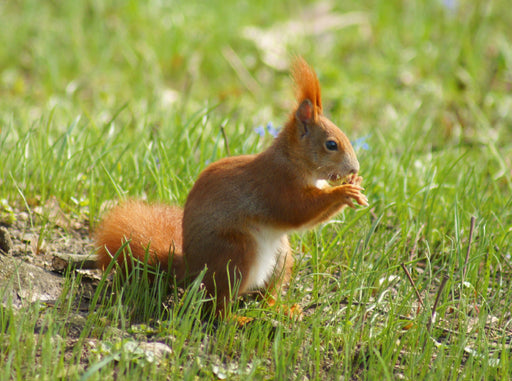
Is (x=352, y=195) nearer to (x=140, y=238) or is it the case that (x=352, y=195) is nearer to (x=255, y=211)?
(x=255, y=211)

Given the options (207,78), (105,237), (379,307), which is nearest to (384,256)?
(379,307)

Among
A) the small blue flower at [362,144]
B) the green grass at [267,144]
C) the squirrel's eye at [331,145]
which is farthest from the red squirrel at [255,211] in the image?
the small blue flower at [362,144]

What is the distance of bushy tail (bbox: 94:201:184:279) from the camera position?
2.40m

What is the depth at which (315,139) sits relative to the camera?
2.42 meters

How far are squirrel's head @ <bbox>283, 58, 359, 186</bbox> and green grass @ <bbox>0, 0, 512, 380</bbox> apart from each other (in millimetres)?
350

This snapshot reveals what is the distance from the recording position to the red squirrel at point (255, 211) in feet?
7.45

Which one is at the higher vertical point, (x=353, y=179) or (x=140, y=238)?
(x=353, y=179)

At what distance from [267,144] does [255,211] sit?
1.23m

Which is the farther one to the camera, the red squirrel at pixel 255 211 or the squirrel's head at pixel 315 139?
the squirrel's head at pixel 315 139

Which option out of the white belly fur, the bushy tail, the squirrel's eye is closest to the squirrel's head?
the squirrel's eye

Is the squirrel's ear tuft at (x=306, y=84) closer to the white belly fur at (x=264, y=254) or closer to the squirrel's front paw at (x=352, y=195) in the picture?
the squirrel's front paw at (x=352, y=195)

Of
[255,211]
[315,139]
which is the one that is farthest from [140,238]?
[315,139]

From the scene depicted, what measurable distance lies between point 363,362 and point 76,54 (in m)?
3.98

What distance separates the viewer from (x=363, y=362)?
2.18 meters
